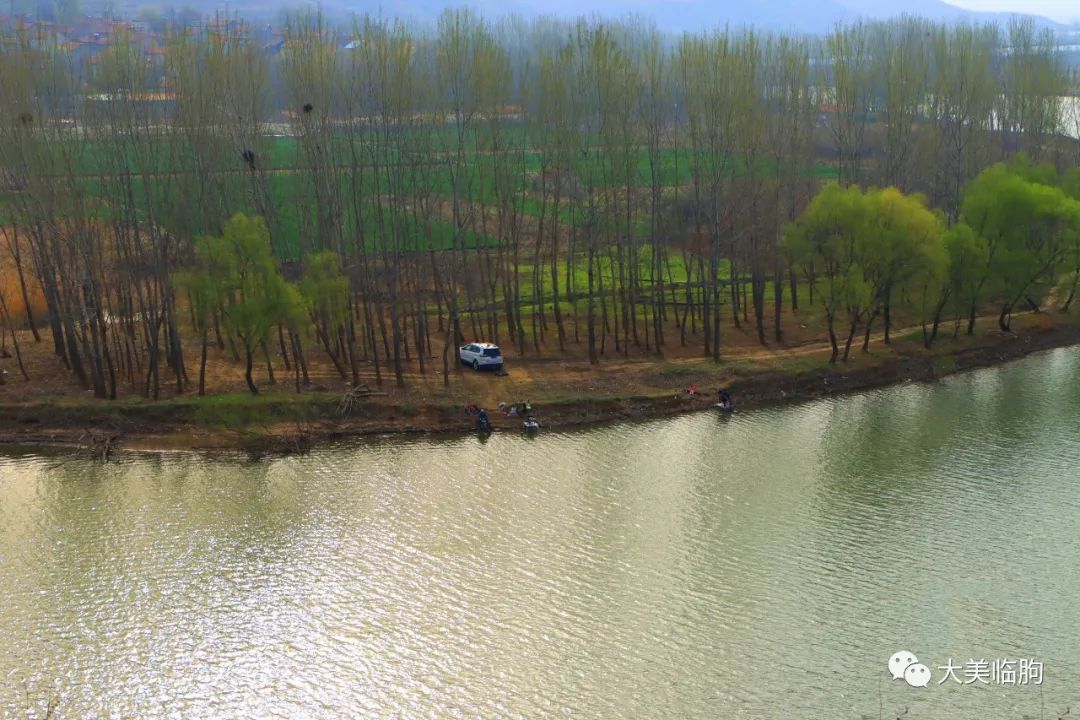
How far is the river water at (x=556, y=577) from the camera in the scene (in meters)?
24.7

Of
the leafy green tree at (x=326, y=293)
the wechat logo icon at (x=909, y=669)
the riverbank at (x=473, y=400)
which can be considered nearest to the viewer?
the wechat logo icon at (x=909, y=669)

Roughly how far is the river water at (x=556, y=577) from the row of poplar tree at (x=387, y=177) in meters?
8.37

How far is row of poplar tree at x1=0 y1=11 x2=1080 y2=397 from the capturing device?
44.3 meters

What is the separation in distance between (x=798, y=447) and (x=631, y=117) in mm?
20725

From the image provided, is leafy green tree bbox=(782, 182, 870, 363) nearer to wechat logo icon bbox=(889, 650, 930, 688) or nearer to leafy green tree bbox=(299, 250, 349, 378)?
leafy green tree bbox=(299, 250, 349, 378)

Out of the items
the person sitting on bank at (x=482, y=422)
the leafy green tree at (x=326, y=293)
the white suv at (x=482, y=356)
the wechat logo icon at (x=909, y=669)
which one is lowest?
the wechat logo icon at (x=909, y=669)

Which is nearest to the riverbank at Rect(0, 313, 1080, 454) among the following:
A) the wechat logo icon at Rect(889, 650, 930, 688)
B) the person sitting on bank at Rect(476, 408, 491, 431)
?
the person sitting on bank at Rect(476, 408, 491, 431)

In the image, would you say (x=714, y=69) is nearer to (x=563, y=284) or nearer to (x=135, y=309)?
(x=563, y=284)

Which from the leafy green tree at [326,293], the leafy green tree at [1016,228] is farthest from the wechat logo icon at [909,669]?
the leafy green tree at [1016,228]

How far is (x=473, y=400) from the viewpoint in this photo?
4619 centimetres

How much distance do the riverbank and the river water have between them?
1651 mm

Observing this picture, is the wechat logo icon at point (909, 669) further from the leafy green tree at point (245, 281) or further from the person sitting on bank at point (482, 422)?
the leafy green tree at point (245, 281)

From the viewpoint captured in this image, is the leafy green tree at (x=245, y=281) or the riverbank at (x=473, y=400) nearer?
the riverbank at (x=473, y=400)

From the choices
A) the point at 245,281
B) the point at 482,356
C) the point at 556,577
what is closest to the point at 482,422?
the point at 482,356
